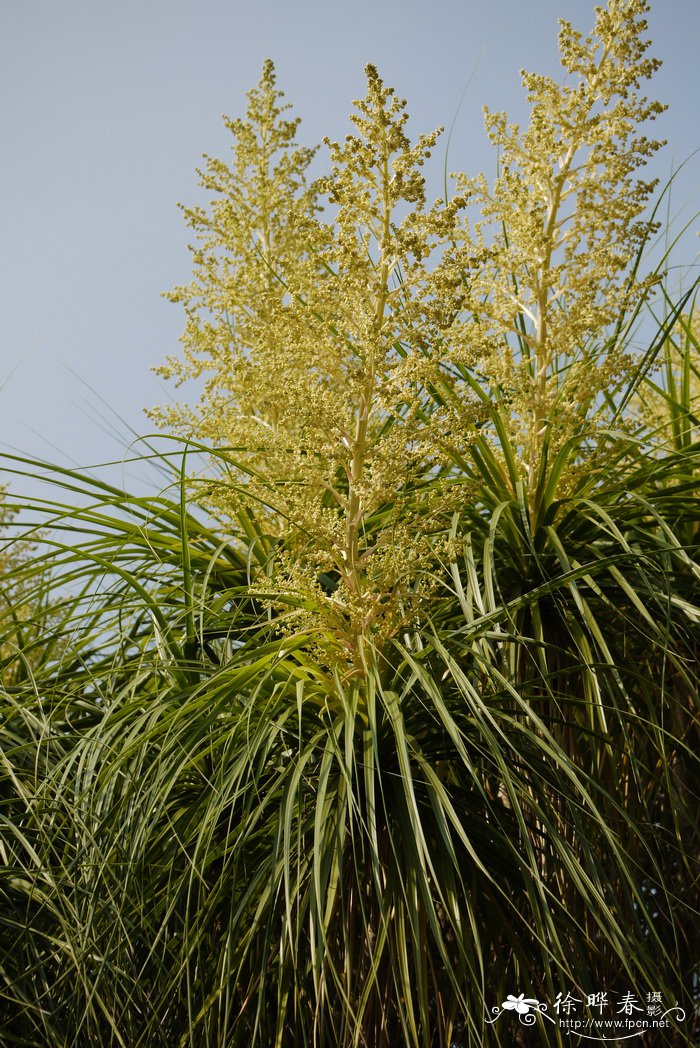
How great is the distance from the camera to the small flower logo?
291cm

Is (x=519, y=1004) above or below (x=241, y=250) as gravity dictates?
below

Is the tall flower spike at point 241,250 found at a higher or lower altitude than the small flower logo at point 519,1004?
higher

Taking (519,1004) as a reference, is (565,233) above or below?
above

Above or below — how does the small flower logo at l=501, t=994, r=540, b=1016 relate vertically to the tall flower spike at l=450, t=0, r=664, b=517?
below

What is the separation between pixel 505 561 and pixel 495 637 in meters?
0.72

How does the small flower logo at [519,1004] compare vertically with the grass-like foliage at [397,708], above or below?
below

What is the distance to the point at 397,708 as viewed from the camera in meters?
2.86

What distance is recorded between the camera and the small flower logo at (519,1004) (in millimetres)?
2912

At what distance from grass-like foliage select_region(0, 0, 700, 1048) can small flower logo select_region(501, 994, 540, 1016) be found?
0.07 meters

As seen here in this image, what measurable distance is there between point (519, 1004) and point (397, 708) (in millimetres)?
894

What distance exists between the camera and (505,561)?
149 inches

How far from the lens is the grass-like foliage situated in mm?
2779

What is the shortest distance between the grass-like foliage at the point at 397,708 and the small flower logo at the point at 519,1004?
0.22ft

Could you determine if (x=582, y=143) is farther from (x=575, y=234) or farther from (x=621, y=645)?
(x=621, y=645)
